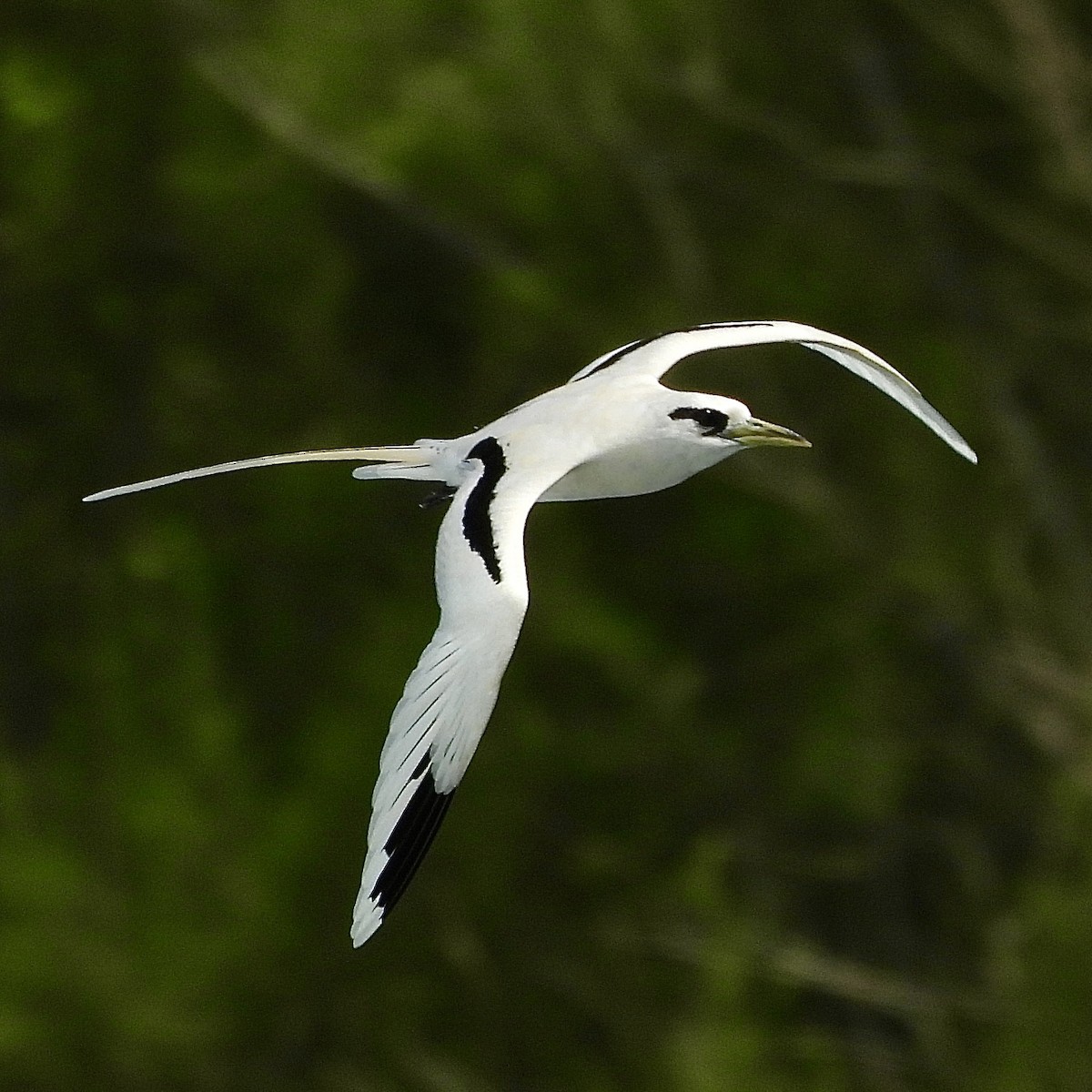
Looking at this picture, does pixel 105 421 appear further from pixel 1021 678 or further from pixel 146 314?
pixel 1021 678

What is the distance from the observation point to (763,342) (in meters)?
9.23

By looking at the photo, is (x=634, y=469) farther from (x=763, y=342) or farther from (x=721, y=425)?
(x=763, y=342)

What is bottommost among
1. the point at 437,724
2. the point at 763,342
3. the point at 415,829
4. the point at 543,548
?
the point at 543,548

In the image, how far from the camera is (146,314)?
20.8 meters

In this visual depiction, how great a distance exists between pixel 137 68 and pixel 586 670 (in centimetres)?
549

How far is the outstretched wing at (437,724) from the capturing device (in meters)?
7.38

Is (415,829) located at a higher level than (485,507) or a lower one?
lower

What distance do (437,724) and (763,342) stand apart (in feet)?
7.69

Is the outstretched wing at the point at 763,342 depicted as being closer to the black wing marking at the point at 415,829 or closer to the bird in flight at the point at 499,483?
the bird in flight at the point at 499,483

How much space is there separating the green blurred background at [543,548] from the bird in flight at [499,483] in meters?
7.22

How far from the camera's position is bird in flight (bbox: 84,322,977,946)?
740 cm

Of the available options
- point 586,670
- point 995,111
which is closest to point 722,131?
point 995,111

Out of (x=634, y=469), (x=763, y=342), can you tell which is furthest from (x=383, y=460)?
(x=763, y=342)

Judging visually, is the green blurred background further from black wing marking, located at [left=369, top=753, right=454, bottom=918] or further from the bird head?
black wing marking, located at [left=369, top=753, right=454, bottom=918]
